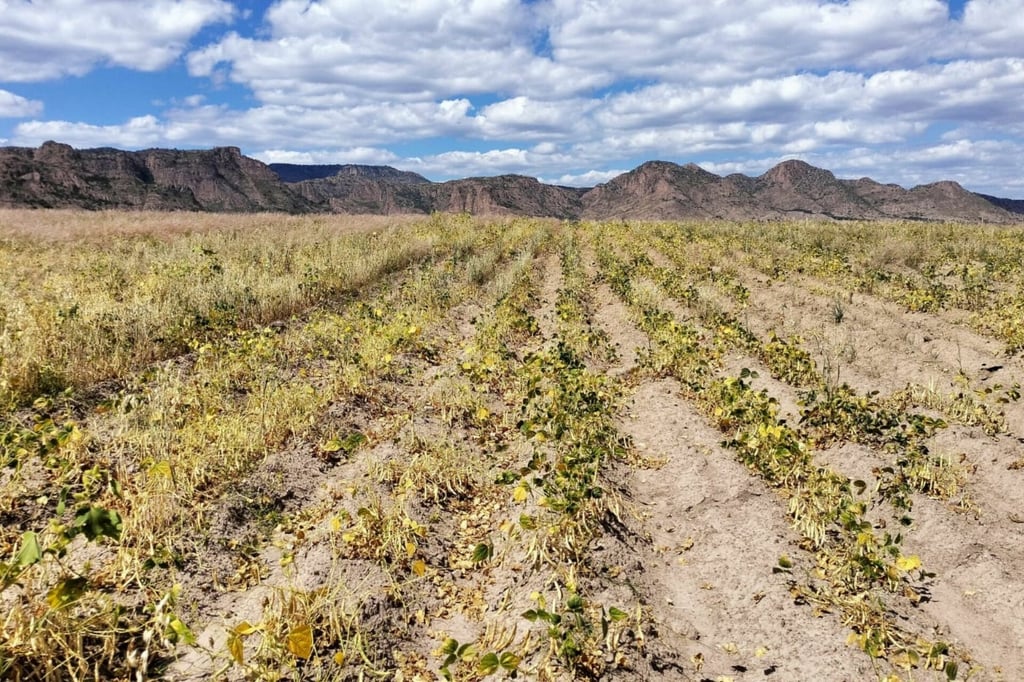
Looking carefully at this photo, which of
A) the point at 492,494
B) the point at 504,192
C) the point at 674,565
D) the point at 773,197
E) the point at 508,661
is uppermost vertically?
the point at 504,192

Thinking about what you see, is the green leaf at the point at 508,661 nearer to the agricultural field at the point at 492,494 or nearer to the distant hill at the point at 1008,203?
the agricultural field at the point at 492,494

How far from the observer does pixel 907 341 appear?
8.26 metres

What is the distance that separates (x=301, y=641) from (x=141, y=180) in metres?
118

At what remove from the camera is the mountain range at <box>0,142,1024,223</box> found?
8731 cm

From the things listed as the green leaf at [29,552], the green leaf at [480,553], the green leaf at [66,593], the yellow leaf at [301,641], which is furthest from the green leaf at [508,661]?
the green leaf at [29,552]

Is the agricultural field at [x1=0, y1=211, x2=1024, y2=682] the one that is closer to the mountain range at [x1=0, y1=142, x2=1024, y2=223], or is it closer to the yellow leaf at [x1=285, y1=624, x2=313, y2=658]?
the yellow leaf at [x1=285, y1=624, x2=313, y2=658]

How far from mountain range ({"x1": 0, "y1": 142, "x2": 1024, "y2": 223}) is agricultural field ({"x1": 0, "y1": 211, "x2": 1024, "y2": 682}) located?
83.5 metres

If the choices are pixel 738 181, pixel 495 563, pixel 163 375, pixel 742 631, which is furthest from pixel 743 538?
pixel 738 181

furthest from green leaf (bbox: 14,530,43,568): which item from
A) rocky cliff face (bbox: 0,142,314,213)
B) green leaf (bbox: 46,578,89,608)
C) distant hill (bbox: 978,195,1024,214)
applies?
distant hill (bbox: 978,195,1024,214)

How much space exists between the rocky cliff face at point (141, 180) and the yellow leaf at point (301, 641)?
86.8 meters

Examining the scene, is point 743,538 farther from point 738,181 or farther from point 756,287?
point 738,181

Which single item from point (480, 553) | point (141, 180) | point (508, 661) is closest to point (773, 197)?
point (141, 180)

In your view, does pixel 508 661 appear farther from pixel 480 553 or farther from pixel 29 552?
pixel 29 552

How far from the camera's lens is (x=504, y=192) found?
122438 millimetres
